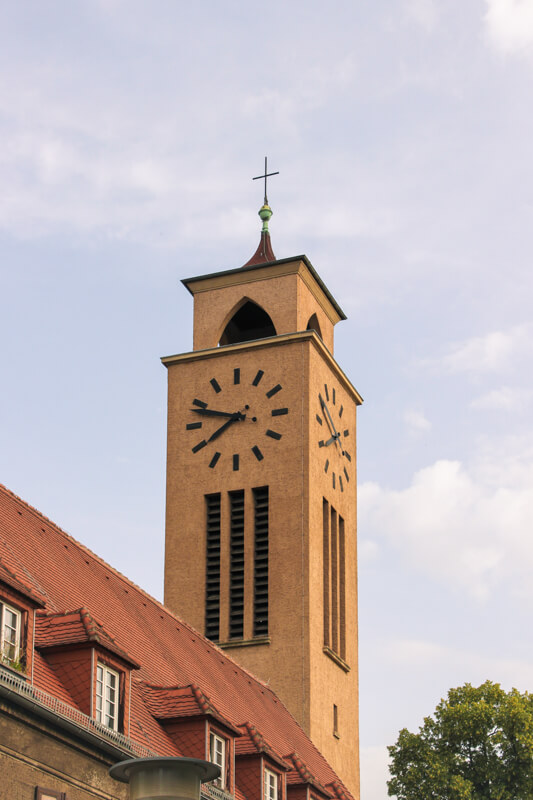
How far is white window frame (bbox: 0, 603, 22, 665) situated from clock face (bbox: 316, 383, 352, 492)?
2002 centimetres

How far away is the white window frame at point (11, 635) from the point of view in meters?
16.9

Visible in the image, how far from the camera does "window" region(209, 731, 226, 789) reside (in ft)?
71.8

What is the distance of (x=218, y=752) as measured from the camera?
22297 millimetres

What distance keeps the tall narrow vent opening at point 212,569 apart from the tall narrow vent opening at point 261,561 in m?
1.03

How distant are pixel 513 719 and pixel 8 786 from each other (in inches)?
1036

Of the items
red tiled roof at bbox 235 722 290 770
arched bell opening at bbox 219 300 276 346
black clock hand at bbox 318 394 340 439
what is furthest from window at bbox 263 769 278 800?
arched bell opening at bbox 219 300 276 346

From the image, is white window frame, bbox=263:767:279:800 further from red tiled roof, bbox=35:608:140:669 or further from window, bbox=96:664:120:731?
red tiled roof, bbox=35:608:140:669

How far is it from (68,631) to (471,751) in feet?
80.3

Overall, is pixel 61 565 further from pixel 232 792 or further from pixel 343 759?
pixel 343 759

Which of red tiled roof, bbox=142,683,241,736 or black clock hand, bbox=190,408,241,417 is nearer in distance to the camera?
red tiled roof, bbox=142,683,241,736

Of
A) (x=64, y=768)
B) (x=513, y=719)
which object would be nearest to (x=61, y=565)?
(x=64, y=768)

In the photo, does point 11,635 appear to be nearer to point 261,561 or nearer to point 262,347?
point 261,561

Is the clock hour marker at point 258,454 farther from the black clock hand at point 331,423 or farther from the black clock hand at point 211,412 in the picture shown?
the black clock hand at point 331,423

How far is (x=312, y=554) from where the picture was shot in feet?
→ 116
